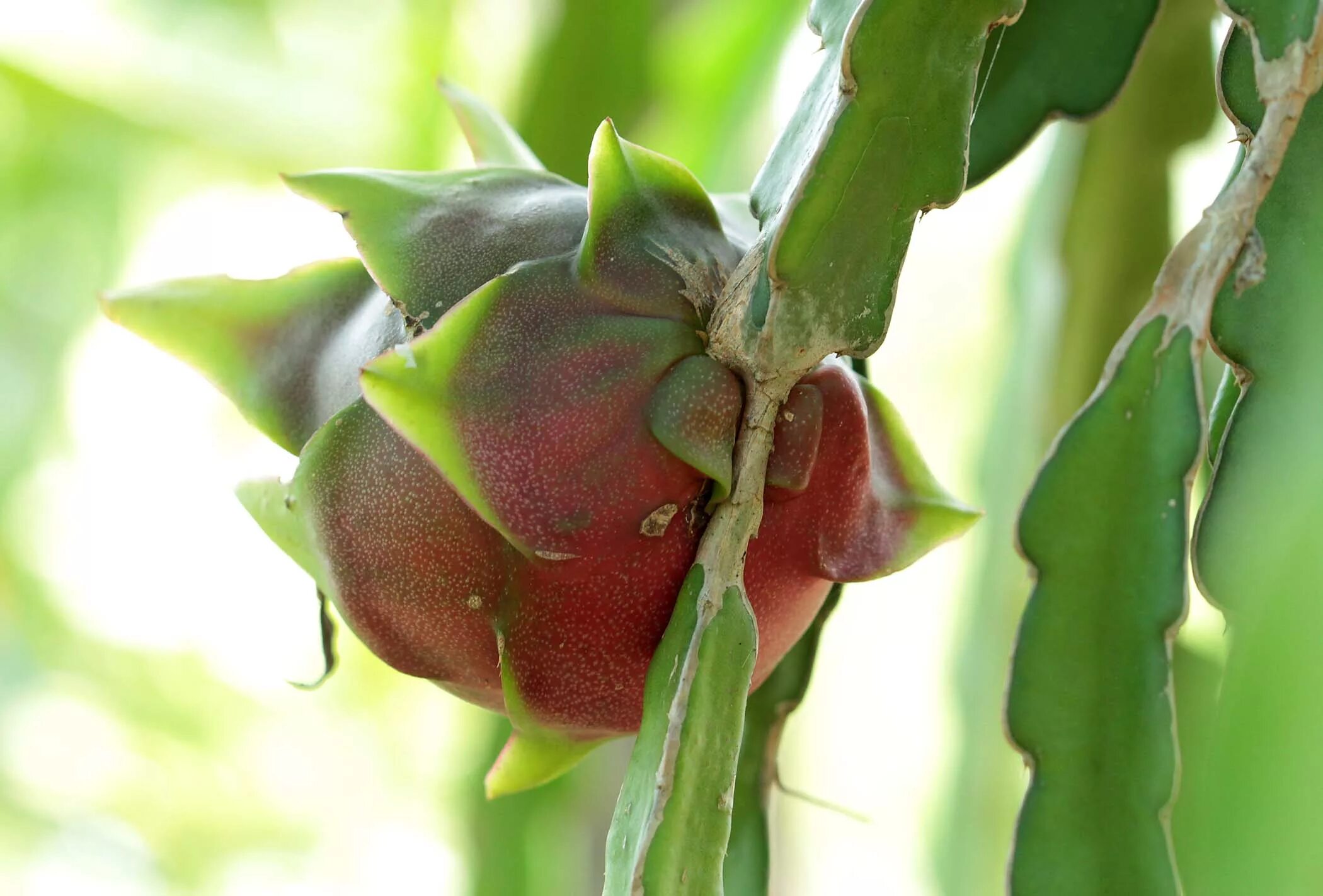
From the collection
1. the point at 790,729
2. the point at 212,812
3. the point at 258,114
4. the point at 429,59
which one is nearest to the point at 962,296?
the point at 790,729

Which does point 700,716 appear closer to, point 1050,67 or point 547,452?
point 547,452

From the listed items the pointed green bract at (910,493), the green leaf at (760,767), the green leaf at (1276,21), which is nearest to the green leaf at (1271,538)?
the green leaf at (1276,21)

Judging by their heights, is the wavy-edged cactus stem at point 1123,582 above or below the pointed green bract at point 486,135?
below

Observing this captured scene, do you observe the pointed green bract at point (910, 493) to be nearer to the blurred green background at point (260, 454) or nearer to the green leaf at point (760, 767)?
the green leaf at point (760, 767)

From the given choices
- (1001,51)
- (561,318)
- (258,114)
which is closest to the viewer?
(561,318)

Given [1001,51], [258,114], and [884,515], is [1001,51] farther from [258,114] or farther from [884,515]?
[258,114]
